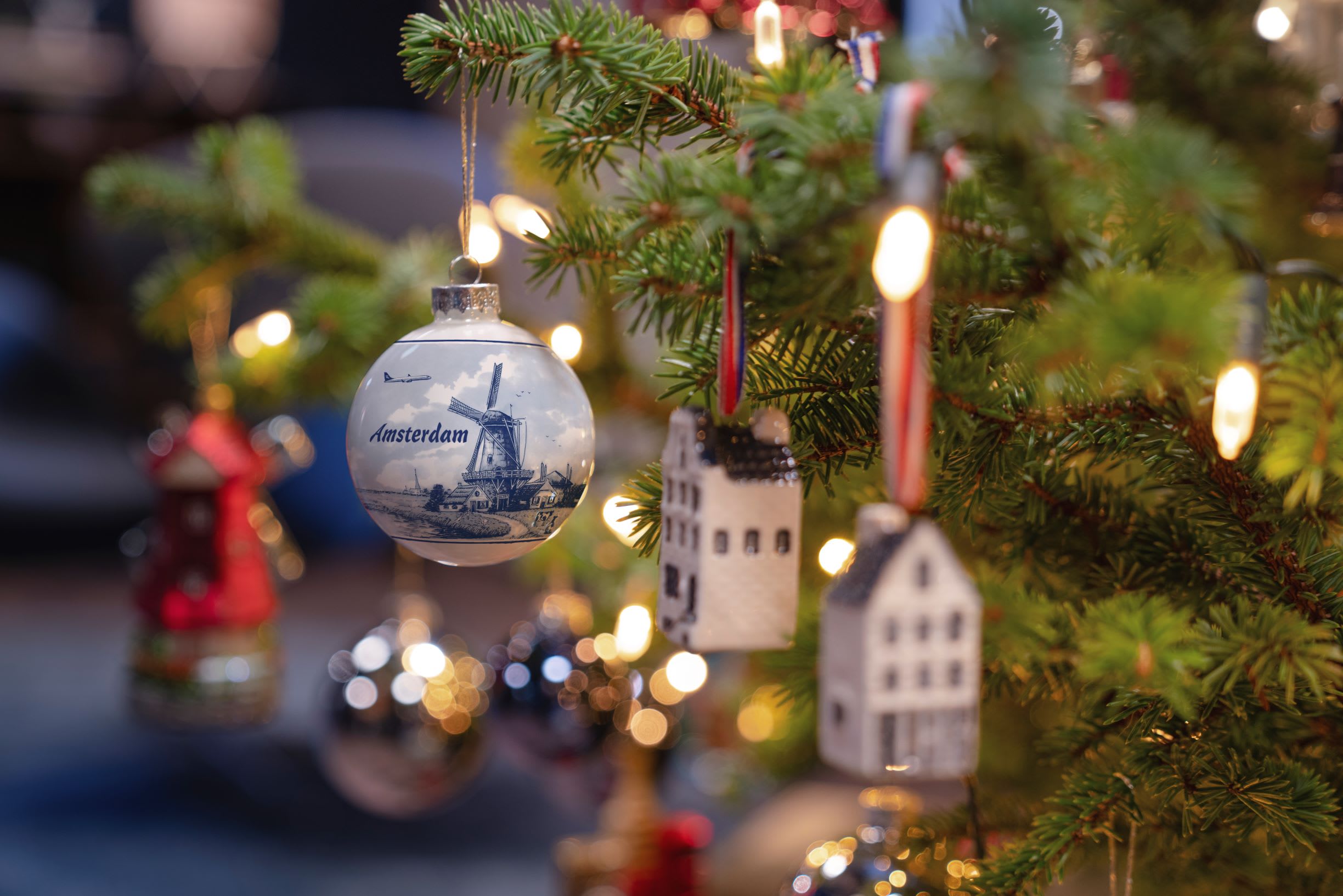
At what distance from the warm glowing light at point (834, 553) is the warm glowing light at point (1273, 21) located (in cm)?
51

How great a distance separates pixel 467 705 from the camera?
96 centimetres

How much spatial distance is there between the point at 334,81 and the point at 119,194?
1633 mm

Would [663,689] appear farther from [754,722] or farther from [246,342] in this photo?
[246,342]

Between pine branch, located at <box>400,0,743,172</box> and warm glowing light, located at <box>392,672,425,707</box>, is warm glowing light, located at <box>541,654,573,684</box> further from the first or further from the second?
pine branch, located at <box>400,0,743,172</box>

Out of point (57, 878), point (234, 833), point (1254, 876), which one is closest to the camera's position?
point (1254, 876)

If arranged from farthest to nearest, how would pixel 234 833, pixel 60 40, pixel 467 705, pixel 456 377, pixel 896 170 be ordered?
1. pixel 60 40
2. pixel 234 833
3. pixel 467 705
4. pixel 456 377
5. pixel 896 170

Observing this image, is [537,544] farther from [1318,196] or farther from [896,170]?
[1318,196]

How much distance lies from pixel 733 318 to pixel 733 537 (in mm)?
80

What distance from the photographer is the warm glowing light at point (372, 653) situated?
95 cm

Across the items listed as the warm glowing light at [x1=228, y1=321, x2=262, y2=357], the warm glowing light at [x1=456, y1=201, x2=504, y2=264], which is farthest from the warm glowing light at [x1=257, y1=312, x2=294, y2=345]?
the warm glowing light at [x1=456, y1=201, x2=504, y2=264]

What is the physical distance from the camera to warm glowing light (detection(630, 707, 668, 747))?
94 centimetres

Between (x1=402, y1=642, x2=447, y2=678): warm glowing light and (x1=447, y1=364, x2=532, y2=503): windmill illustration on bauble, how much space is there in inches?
20.1

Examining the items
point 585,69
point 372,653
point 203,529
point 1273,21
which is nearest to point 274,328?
point 203,529

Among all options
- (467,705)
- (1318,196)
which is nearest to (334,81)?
(467,705)
